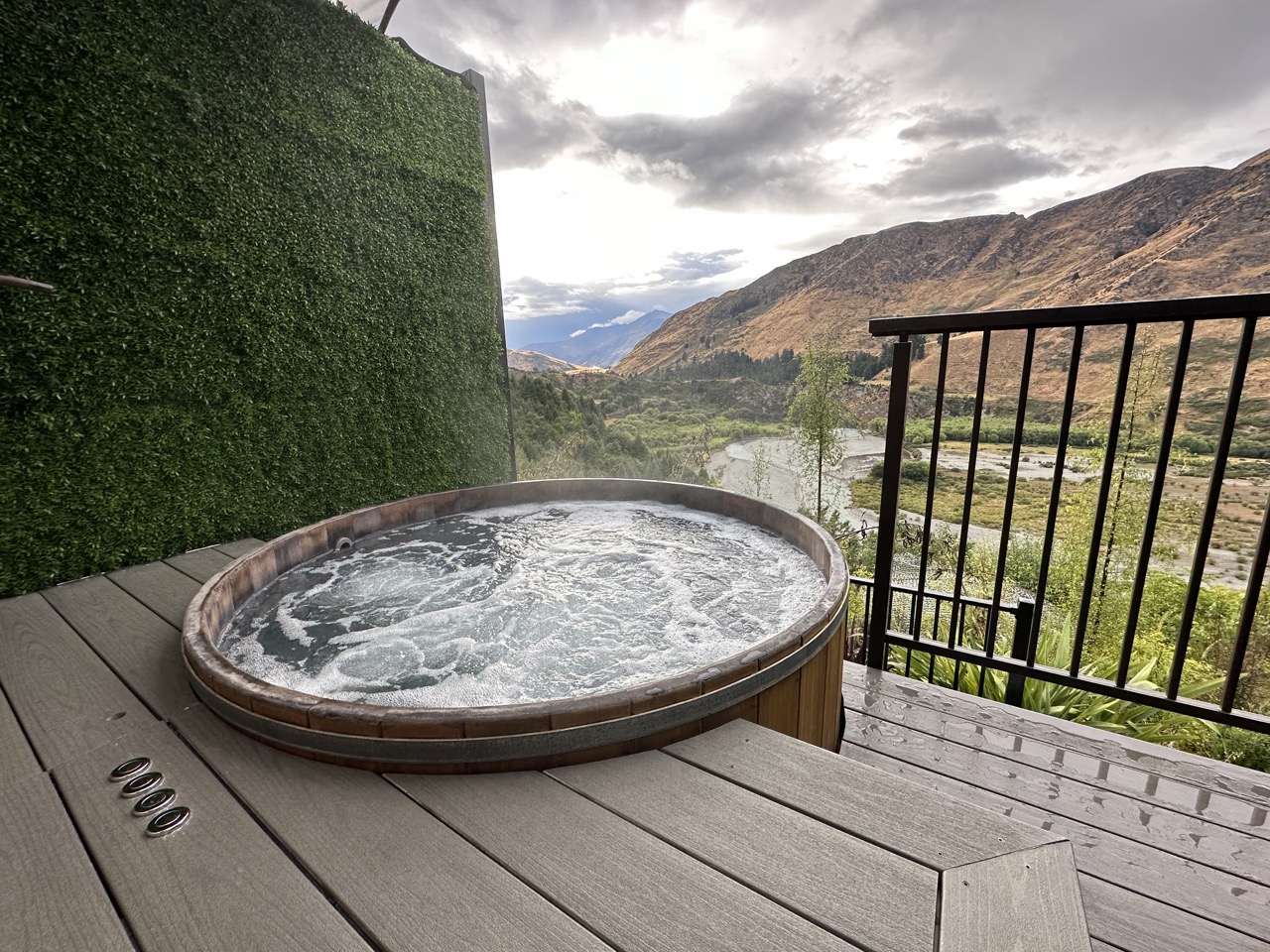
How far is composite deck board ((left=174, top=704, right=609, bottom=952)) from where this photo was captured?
2.52 ft

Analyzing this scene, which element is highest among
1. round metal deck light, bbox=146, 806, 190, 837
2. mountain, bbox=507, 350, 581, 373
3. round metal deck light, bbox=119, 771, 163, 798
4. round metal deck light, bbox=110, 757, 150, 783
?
mountain, bbox=507, 350, 581, 373

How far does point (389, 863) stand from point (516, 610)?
1.33m

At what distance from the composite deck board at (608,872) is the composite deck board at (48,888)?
428mm

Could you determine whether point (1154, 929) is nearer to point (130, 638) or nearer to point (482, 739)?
point (482, 739)

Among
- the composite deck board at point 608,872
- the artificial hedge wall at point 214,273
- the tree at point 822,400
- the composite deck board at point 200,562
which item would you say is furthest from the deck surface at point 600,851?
the tree at point 822,400

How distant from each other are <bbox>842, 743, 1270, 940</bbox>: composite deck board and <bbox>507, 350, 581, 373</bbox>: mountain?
234 inches

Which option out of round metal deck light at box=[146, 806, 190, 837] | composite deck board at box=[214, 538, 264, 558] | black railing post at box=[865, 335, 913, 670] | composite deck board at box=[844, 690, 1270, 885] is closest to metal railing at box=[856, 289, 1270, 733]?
black railing post at box=[865, 335, 913, 670]

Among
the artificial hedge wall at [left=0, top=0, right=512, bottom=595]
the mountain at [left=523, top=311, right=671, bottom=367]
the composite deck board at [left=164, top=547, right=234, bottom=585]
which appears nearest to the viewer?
the artificial hedge wall at [left=0, top=0, right=512, bottom=595]

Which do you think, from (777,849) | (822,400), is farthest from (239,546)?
(822,400)

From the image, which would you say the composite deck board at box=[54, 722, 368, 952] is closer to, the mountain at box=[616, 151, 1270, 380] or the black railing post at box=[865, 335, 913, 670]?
the black railing post at box=[865, 335, 913, 670]

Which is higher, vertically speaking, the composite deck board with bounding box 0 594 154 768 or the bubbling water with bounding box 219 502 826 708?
the composite deck board with bounding box 0 594 154 768

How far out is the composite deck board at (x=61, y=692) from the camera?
1234 millimetres

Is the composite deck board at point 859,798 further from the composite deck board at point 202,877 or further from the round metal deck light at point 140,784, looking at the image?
the round metal deck light at point 140,784

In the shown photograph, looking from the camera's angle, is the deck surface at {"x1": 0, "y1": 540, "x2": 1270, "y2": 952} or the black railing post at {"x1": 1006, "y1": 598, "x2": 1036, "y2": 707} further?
the black railing post at {"x1": 1006, "y1": 598, "x2": 1036, "y2": 707}
